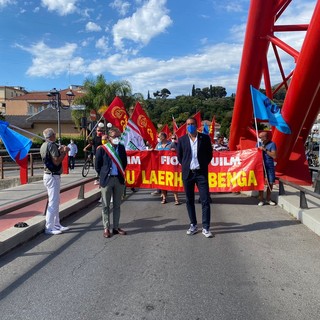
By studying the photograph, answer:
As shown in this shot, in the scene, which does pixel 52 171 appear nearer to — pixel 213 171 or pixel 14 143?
pixel 14 143

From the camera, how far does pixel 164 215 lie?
8312 millimetres

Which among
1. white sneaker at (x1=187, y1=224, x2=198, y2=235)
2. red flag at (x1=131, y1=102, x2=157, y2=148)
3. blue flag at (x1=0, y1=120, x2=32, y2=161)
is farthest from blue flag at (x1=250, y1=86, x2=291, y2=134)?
blue flag at (x1=0, y1=120, x2=32, y2=161)

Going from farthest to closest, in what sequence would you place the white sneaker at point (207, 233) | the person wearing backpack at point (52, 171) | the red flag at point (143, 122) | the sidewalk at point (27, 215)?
the red flag at point (143, 122) → the person wearing backpack at point (52, 171) → the white sneaker at point (207, 233) → the sidewalk at point (27, 215)

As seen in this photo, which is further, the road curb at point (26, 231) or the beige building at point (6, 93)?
the beige building at point (6, 93)

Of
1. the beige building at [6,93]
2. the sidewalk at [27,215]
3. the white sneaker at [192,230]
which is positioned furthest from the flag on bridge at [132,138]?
the beige building at [6,93]

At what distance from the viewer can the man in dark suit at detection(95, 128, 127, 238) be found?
6.51m

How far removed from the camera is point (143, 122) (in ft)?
39.2

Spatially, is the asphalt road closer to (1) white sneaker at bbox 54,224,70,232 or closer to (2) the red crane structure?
(1) white sneaker at bbox 54,224,70,232

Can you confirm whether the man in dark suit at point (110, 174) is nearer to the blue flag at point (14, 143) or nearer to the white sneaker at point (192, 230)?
the white sneaker at point (192, 230)

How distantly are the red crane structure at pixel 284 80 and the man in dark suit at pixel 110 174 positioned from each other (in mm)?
5103

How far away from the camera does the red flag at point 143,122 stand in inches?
461

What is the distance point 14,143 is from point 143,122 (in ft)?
18.2

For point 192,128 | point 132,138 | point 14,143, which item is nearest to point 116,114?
point 132,138

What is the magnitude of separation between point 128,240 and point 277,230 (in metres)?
2.68
